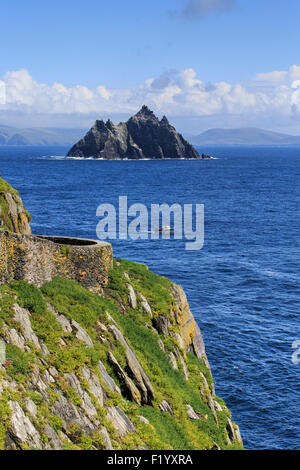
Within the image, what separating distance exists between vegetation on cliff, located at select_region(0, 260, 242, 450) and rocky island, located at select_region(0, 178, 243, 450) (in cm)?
5

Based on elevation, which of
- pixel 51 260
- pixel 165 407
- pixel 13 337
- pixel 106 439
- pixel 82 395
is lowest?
pixel 165 407

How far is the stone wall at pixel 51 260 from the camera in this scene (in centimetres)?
2430

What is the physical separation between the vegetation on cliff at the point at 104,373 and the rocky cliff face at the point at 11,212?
9.31 m

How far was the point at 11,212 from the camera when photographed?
3909 centimetres

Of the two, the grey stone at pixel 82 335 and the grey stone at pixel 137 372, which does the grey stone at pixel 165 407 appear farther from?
the grey stone at pixel 82 335

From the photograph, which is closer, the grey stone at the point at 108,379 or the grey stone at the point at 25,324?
the grey stone at the point at 25,324

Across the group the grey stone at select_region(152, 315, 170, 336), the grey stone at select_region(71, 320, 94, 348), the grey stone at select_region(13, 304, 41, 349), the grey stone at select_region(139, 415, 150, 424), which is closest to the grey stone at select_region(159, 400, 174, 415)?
the grey stone at select_region(139, 415, 150, 424)

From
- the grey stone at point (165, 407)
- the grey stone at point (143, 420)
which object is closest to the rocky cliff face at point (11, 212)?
the grey stone at point (165, 407)

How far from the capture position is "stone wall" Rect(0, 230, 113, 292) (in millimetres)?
24297

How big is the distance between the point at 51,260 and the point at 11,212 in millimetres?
12770

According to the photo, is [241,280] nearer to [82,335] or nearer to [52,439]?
[82,335]

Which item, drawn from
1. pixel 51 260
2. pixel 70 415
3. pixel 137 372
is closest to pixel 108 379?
pixel 137 372
